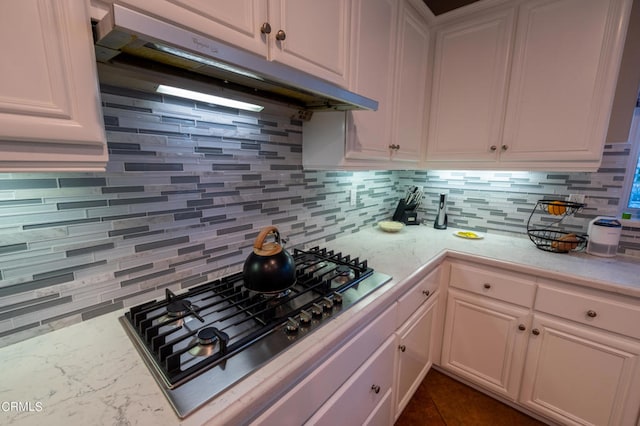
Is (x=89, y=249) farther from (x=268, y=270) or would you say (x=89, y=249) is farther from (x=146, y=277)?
(x=268, y=270)

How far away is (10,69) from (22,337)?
73 cm

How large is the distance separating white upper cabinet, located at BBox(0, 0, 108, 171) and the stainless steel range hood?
7cm

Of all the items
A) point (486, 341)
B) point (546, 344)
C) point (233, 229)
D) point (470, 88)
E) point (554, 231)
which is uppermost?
point (470, 88)

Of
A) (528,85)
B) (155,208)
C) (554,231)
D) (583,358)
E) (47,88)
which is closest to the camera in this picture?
(47,88)

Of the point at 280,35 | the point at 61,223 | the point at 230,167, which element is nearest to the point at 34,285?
the point at 61,223

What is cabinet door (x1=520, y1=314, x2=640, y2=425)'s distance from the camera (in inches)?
Result: 48.3

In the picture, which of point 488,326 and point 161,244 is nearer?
point 161,244

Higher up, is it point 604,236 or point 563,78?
point 563,78

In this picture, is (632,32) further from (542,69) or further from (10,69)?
(10,69)

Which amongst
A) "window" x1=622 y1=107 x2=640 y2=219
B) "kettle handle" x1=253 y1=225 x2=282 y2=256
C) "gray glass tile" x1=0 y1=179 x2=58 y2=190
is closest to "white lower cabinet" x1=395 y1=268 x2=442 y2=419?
"kettle handle" x1=253 y1=225 x2=282 y2=256

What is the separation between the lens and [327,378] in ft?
2.71

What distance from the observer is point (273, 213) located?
1.38 meters

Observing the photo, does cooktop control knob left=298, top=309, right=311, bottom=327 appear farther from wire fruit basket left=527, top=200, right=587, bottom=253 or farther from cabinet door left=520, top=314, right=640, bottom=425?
wire fruit basket left=527, top=200, right=587, bottom=253

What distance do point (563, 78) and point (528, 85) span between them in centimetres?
15
